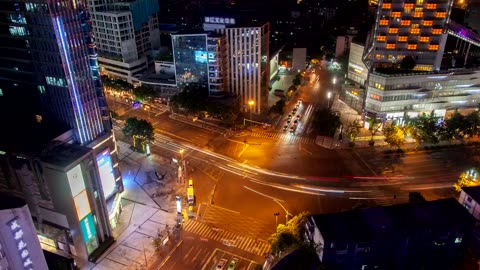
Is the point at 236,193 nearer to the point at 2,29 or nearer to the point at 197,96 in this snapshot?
the point at 197,96

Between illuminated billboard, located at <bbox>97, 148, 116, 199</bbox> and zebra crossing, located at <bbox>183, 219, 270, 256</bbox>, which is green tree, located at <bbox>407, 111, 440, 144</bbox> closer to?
zebra crossing, located at <bbox>183, 219, 270, 256</bbox>

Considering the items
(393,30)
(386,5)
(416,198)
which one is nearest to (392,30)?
(393,30)

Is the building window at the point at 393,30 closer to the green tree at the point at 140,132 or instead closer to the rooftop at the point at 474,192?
the rooftop at the point at 474,192

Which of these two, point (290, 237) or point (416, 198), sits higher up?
point (416, 198)

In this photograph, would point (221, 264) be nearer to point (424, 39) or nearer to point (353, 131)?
point (353, 131)

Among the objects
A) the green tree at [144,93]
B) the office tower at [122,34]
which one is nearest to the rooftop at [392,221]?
the green tree at [144,93]

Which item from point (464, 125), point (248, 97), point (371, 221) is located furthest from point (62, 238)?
point (464, 125)

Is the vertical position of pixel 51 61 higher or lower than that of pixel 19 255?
higher
